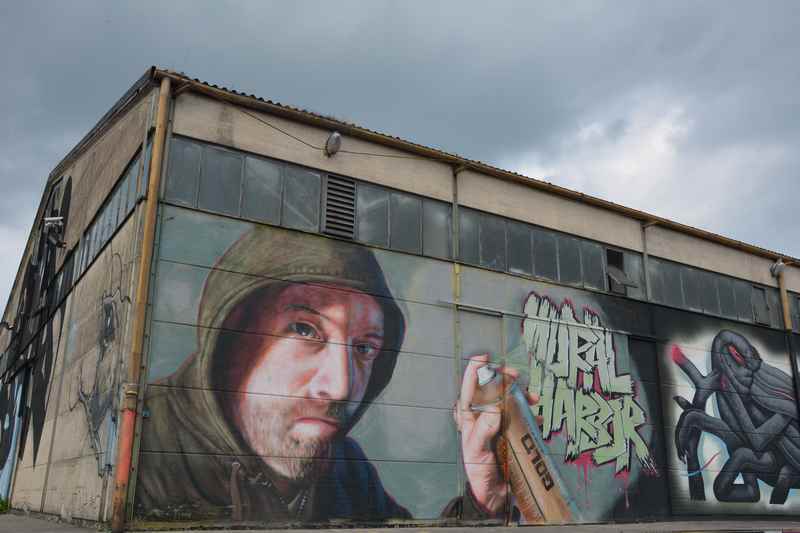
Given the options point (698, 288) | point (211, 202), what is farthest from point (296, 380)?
point (698, 288)

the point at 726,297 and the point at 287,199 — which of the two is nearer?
the point at 287,199

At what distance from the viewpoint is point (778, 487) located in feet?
68.7

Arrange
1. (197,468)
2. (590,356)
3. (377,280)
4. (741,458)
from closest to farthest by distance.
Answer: (197,468) < (377,280) < (590,356) < (741,458)

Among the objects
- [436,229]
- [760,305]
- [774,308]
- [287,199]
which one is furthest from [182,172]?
[774,308]

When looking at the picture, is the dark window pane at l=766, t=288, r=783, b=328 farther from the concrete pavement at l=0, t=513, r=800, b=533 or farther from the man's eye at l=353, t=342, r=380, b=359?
the man's eye at l=353, t=342, r=380, b=359

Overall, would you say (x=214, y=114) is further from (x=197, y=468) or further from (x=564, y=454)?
(x=564, y=454)

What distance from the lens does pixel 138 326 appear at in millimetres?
12516

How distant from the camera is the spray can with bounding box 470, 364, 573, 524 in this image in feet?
52.7

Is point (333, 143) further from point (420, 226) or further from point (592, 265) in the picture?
point (592, 265)

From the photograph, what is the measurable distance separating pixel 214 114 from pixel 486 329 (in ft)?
24.7

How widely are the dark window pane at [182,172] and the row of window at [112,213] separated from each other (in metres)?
0.45

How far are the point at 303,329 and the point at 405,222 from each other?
360 cm

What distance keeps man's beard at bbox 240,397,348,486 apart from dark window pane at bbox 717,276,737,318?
43.7 feet

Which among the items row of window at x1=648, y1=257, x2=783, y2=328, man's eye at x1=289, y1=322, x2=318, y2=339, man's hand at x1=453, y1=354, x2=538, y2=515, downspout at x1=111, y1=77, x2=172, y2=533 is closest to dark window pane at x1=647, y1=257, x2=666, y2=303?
row of window at x1=648, y1=257, x2=783, y2=328
